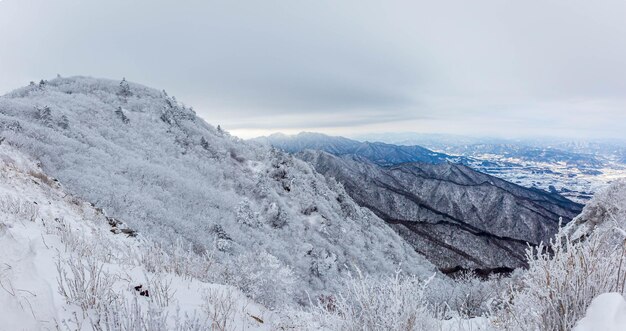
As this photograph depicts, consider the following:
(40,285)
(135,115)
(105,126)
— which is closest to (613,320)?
(40,285)

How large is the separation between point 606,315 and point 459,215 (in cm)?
16361

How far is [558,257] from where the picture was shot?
9.79ft

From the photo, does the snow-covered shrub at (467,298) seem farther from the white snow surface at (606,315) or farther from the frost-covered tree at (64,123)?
the frost-covered tree at (64,123)

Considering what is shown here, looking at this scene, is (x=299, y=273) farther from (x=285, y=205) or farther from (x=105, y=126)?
(x=105, y=126)

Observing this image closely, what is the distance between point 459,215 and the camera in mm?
150375

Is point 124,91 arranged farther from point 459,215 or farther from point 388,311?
point 459,215

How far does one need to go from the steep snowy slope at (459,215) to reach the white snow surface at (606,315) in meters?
79.7

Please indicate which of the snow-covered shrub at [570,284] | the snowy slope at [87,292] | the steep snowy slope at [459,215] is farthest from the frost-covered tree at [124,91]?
the steep snowy slope at [459,215]

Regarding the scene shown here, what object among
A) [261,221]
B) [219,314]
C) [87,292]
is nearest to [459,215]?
[261,221]

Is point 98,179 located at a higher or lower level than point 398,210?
higher

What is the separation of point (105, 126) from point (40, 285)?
23193 millimetres

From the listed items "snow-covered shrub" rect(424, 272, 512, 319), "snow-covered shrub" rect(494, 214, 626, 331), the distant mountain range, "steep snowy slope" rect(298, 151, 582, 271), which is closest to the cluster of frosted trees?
"snow-covered shrub" rect(494, 214, 626, 331)

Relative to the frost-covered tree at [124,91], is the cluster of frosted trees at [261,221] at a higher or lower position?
lower

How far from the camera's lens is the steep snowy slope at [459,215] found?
89562 millimetres
